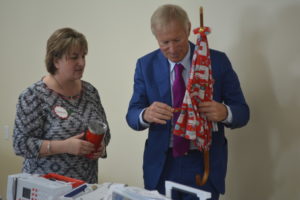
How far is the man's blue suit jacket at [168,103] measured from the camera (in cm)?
140

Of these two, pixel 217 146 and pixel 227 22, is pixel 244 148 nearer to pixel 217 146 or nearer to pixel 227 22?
pixel 217 146

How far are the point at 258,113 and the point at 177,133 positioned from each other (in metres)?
0.62

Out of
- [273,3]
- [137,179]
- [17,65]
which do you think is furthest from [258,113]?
[17,65]

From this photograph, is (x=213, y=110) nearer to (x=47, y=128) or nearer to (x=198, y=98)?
(x=198, y=98)

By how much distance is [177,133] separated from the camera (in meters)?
1.29

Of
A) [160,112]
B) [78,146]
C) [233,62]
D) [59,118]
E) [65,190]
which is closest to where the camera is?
[65,190]

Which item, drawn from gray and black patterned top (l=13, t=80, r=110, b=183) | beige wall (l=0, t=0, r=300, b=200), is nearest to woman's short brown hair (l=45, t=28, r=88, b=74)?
gray and black patterned top (l=13, t=80, r=110, b=183)

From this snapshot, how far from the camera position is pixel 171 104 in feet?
4.60

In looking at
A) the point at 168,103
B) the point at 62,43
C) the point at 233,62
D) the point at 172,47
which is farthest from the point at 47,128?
the point at 233,62

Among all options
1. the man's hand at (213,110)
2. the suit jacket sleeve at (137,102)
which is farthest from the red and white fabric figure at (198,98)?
the suit jacket sleeve at (137,102)

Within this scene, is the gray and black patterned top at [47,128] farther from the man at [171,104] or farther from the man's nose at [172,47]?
the man's nose at [172,47]

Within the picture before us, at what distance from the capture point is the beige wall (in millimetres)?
1589

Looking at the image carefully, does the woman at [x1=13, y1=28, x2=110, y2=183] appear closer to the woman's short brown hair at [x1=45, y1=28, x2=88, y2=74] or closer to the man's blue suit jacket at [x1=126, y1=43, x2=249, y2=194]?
the woman's short brown hair at [x1=45, y1=28, x2=88, y2=74]

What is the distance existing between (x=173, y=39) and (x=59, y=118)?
624mm
